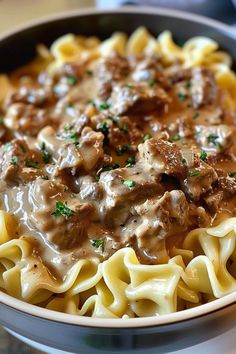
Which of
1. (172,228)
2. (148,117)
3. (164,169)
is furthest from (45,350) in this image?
(148,117)

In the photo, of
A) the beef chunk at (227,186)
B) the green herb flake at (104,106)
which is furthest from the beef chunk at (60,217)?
the green herb flake at (104,106)

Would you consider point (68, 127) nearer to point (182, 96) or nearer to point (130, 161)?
point (130, 161)

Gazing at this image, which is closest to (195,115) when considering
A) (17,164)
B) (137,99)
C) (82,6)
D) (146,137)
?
(137,99)

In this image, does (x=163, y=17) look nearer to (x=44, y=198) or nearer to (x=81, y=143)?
(x=81, y=143)

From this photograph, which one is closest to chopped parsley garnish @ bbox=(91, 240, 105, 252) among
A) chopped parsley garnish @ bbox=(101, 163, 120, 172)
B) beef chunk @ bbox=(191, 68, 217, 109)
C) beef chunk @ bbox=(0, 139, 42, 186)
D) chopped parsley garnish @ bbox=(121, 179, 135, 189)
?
chopped parsley garnish @ bbox=(121, 179, 135, 189)

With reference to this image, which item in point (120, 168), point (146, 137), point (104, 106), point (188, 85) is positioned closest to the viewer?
point (120, 168)

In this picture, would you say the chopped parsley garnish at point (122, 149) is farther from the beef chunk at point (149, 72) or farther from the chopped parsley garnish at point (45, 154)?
the beef chunk at point (149, 72)

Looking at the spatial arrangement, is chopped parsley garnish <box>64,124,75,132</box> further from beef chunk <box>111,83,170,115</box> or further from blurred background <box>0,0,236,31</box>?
blurred background <box>0,0,236,31</box>
